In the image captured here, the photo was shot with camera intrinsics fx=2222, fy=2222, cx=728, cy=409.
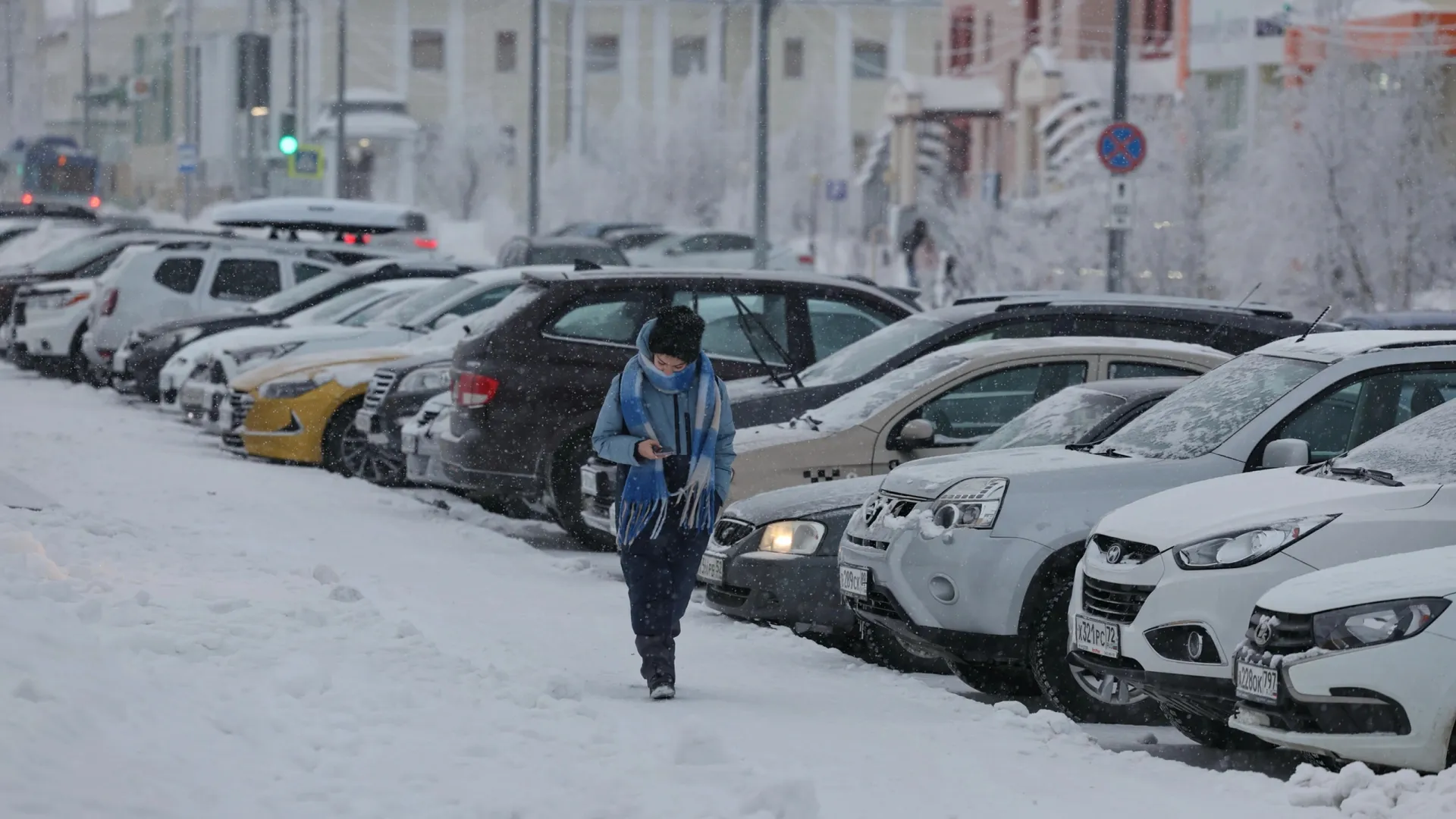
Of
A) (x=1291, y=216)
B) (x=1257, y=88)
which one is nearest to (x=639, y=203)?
(x=1257, y=88)

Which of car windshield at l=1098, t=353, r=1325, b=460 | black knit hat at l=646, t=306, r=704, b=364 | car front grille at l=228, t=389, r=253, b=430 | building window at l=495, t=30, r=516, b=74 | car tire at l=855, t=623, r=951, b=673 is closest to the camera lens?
black knit hat at l=646, t=306, r=704, b=364

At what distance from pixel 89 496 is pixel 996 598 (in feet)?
25.3

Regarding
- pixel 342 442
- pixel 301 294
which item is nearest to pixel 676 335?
pixel 342 442

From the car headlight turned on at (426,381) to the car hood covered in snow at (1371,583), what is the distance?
9628 millimetres

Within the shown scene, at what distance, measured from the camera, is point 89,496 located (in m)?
14.4

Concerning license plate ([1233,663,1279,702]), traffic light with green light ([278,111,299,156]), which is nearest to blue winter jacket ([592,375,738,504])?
license plate ([1233,663,1279,702])

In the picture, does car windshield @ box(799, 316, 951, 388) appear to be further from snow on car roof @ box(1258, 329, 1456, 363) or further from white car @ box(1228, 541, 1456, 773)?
white car @ box(1228, 541, 1456, 773)

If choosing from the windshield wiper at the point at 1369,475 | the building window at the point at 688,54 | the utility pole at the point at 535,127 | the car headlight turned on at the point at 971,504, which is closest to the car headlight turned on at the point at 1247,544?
the windshield wiper at the point at 1369,475

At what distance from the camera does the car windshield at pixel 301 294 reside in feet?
75.3

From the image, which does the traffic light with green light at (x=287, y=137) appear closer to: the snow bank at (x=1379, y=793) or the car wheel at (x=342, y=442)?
the car wheel at (x=342, y=442)

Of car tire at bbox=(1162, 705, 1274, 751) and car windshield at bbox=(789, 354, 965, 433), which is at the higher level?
car windshield at bbox=(789, 354, 965, 433)

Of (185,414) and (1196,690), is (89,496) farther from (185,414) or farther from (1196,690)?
(1196,690)

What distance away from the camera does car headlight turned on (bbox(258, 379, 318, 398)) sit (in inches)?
689

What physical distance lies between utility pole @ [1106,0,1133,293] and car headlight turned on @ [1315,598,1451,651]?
14.3 meters
